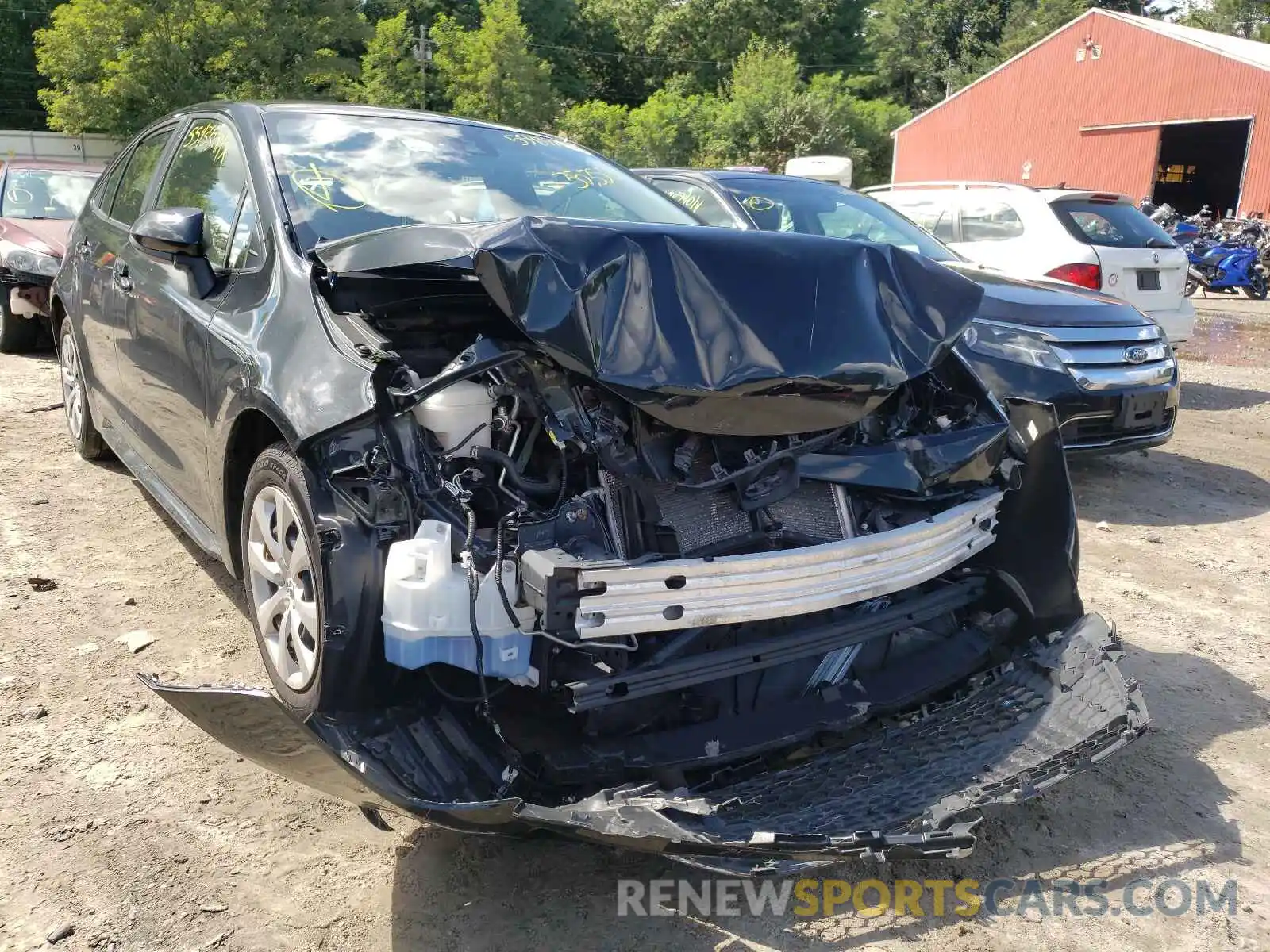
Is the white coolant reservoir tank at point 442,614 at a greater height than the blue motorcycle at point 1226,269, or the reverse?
the white coolant reservoir tank at point 442,614

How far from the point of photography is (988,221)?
844 centimetres

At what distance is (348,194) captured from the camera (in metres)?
3.22

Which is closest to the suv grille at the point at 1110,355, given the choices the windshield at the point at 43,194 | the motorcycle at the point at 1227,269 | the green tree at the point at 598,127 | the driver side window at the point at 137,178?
the driver side window at the point at 137,178

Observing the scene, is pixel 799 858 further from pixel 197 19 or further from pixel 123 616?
pixel 197 19

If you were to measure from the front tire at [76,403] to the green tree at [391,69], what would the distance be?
33996mm

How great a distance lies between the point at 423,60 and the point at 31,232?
3418cm

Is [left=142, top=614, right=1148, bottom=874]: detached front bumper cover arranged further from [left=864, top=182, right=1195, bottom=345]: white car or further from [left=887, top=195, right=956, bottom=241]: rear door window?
[left=887, top=195, right=956, bottom=241]: rear door window

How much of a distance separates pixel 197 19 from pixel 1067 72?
81.8 feet

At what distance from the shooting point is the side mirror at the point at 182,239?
10.5 feet

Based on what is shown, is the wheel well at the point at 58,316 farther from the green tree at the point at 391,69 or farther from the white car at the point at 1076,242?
the green tree at the point at 391,69

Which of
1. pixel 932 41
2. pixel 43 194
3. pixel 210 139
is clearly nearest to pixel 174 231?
pixel 210 139

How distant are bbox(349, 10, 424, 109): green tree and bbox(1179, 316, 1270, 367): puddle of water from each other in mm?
30657

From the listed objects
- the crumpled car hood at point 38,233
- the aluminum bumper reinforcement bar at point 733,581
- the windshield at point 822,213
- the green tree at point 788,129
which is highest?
the green tree at point 788,129

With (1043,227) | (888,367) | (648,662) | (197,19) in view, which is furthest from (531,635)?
(197,19)
